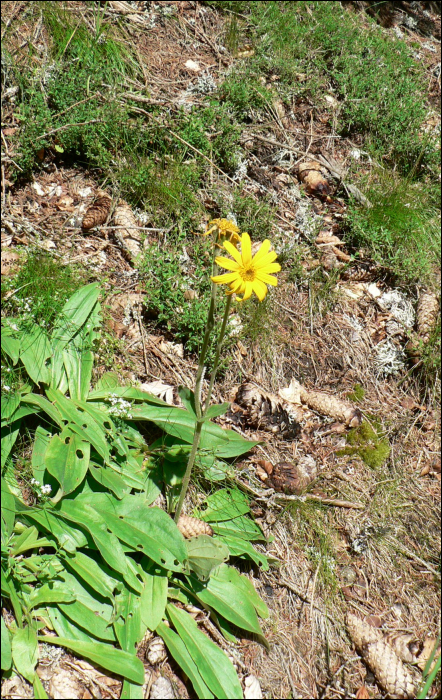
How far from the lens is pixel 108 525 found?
2.31 meters

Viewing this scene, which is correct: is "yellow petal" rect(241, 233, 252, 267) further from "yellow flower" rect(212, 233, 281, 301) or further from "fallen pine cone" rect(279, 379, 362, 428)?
"fallen pine cone" rect(279, 379, 362, 428)

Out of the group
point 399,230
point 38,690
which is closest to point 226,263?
point 38,690

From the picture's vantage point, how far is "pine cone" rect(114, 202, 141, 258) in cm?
337

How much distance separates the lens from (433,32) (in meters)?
5.91

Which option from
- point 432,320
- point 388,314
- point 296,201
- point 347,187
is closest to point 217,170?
point 296,201

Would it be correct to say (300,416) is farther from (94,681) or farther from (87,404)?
(94,681)

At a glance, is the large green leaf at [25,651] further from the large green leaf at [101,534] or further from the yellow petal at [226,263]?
the yellow petal at [226,263]

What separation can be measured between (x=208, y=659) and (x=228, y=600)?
25 cm

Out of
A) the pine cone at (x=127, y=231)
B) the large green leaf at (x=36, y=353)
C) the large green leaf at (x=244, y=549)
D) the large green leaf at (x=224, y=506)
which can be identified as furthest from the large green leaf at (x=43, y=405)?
the pine cone at (x=127, y=231)

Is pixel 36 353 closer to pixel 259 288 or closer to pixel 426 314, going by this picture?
pixel 259 288

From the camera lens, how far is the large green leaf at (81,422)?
241 cm

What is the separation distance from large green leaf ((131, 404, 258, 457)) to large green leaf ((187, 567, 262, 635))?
1.94 feet

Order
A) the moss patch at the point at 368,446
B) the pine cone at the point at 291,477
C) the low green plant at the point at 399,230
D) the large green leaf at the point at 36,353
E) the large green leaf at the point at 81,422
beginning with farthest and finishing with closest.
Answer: the low green plant at the point at 399,230, the moss patch at the point at 368,446, the pine cone at the point at 291,477, the large green leaf at the point at 36,353, the large green leaf at the point at 81,422

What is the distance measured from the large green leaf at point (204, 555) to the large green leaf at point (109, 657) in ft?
1.31
